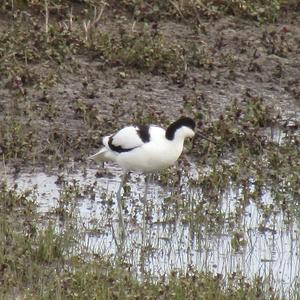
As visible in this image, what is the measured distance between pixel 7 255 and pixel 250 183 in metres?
3.15

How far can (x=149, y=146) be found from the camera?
10.9 m

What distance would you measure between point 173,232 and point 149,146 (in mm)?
851

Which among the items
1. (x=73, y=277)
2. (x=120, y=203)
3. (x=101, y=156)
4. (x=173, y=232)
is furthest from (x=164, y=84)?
(x=73, y=277)

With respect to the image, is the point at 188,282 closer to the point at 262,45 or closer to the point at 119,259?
the point at 119,259

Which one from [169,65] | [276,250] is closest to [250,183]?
[276,250]

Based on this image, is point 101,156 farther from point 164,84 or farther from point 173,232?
point 164,84

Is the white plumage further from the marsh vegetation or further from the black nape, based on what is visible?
the marsh vegetation

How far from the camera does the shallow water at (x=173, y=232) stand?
9680 mm

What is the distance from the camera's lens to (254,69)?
14.1 metres

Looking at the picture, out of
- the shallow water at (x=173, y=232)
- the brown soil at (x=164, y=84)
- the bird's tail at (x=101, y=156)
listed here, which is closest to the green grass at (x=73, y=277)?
the shallow water at (x=173, y=232)

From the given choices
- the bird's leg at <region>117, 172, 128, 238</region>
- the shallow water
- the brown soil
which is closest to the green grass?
the shallow water

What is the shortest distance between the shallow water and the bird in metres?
0.26

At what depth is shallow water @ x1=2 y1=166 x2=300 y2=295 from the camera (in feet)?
31.8

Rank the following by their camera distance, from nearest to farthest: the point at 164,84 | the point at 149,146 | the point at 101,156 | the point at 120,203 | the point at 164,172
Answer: the point at 120,203
the point at 149,146
the point at 101,156
the point at 164,172
the point at 164,84
